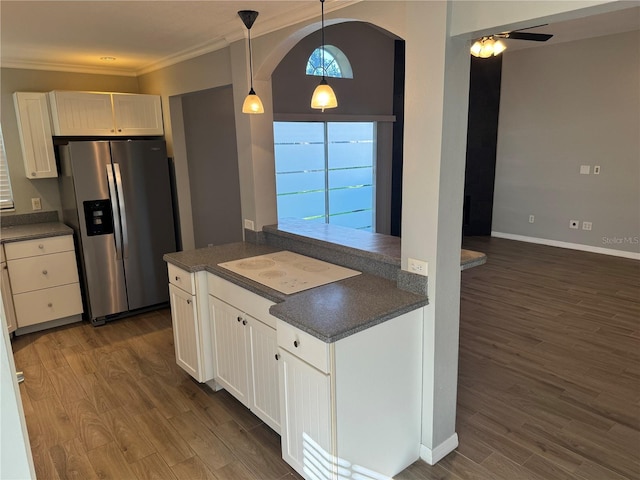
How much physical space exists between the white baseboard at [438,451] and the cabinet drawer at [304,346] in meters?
0.89

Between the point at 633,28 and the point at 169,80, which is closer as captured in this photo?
the point at 169,80

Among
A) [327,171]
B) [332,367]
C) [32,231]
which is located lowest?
[332,367]

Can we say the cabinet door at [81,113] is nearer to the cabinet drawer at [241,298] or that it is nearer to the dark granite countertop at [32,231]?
the dark granite countertop at [32,231]

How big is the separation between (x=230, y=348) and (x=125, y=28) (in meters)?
2.22

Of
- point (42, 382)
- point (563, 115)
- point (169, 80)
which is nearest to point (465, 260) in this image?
point (42, 382)

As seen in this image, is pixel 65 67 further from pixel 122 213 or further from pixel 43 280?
pixel 43 280

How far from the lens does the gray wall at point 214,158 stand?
457 centimetres

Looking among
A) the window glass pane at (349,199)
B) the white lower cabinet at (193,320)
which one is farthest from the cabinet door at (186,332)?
the window glass pane at (349,199)

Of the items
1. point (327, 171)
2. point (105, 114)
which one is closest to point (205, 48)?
point (105, 114)

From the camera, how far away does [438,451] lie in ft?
7.73

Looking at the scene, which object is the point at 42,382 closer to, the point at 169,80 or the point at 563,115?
the point at 169,80

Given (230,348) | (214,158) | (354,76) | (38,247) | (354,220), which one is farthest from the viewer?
(354,220)

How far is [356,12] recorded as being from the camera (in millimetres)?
2344

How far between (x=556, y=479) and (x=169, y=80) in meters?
4.25
